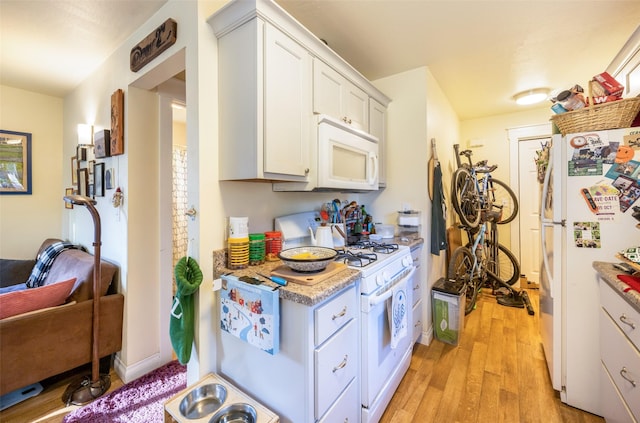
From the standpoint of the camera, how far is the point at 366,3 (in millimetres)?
1606

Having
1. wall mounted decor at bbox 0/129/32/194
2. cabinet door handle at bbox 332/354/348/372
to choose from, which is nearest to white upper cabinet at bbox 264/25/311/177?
cabinet door handle at bbox 332/354/348/372

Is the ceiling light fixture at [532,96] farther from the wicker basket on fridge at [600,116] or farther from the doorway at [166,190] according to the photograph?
the doorway at [166,190]

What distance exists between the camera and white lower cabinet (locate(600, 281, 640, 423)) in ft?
3.52

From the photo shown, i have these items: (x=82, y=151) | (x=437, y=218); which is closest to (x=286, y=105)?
(x=437, y=218)

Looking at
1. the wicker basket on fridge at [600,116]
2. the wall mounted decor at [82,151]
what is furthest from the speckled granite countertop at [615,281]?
the wall mounted decor at [82,151]

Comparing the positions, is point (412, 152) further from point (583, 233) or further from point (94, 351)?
point (94, 351)

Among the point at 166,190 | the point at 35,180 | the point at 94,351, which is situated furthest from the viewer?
the point at 35,180

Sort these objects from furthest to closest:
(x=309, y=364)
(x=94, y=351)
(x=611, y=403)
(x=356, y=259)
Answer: (x=94, y=351) < (x=356, y=259) < (x=611, y=403) < (x=309, y=364)

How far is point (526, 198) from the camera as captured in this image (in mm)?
3656

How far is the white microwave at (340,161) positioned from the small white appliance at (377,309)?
1.27ft

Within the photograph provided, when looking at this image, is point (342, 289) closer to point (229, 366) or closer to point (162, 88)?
point (229, 366)

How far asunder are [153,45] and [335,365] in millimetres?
2090

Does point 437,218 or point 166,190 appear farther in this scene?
point 437,218

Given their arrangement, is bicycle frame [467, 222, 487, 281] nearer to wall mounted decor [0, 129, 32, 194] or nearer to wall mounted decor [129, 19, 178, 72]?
wall mounted decor [129, 19, 178, 72]
